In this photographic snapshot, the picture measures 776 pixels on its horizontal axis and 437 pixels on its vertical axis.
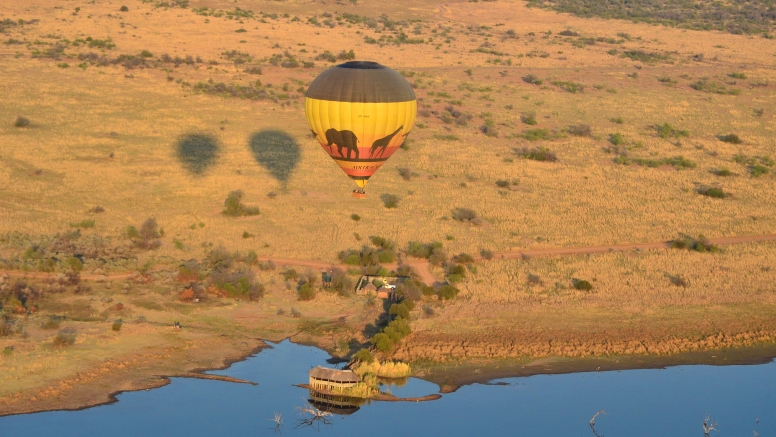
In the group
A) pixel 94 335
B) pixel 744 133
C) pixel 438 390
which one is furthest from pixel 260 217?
pixel 744 133

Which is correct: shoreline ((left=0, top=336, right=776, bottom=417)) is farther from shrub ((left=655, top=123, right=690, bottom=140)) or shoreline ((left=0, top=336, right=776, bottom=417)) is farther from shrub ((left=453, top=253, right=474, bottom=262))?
shrub ((left=655, top=123, right=690, bottom=140))

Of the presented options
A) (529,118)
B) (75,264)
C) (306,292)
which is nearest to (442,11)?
(529,118)

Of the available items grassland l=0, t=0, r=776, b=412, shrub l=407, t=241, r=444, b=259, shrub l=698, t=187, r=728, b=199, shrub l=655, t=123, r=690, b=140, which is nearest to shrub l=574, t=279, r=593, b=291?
grassland l=0, t=0, r=776, b=412

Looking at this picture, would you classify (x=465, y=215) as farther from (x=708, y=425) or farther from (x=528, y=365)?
(x=708, y=425)

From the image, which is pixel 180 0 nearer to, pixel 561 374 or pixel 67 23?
pixel 67 23

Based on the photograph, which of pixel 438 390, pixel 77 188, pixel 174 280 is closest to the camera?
pixel 438 390

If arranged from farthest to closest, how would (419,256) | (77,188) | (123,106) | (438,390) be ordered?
(123,106)
(77,188)
(419,256)
(438,390)
